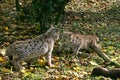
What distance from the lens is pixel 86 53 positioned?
12008 mm

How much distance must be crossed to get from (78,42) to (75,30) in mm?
2572

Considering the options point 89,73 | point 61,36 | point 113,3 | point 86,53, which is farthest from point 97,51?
point 113,3

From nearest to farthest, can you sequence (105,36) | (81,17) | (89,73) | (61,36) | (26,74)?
1. (26,74)
2. (89,73)
3. (61,36)
4. (105,36)
5. (81,17)

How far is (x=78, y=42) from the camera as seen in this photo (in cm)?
1190

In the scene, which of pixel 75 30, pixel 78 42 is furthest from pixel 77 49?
pixel 75 30

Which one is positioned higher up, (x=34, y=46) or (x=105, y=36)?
(x=34, y=46)

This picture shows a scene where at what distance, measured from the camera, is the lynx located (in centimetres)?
1170

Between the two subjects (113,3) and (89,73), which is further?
(113,3)

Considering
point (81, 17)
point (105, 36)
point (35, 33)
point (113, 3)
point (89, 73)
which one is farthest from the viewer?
point (113, 3)

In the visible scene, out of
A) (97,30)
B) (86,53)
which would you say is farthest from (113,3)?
(86,53)

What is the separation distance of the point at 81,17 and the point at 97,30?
170cm

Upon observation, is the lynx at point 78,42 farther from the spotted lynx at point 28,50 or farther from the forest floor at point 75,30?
the spotted lynx at point 28,50

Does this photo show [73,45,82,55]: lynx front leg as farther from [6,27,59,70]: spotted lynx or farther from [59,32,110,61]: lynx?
[6,27,59,70]: spotted lynx

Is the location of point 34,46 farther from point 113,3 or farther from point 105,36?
point 113,3
